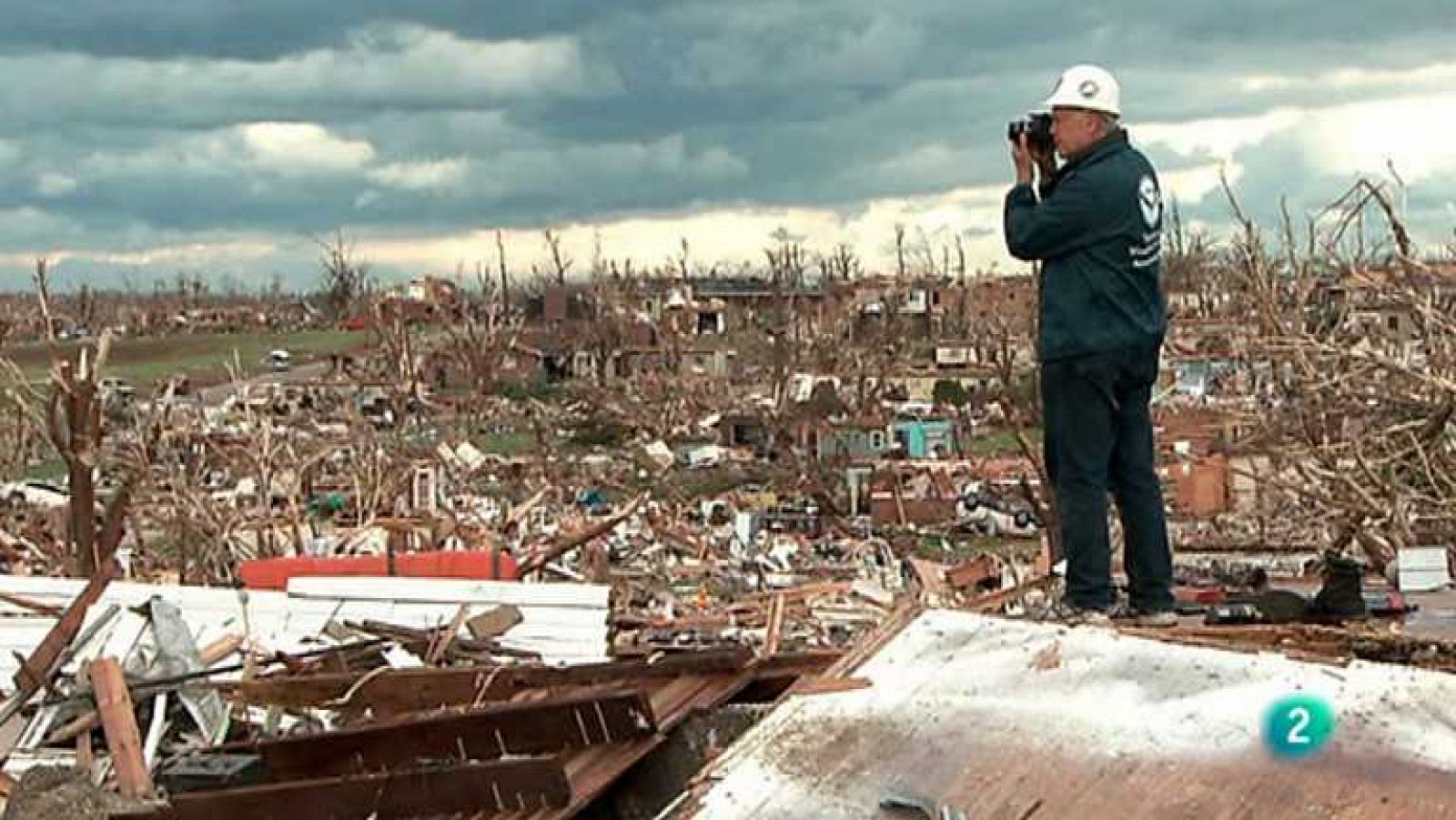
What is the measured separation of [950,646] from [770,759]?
0.83 meters

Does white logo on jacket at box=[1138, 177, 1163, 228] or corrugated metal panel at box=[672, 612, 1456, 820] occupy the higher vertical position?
white logo on jacket at box=[1138, 177, 1163, 228]

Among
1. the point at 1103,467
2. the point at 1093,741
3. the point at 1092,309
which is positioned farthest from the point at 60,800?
the point at 1092,309

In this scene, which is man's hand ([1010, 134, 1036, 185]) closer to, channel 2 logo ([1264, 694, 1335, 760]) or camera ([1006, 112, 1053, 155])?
camera ([1006, 112, 1053, 155])

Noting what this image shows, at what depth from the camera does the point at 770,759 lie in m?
4.64

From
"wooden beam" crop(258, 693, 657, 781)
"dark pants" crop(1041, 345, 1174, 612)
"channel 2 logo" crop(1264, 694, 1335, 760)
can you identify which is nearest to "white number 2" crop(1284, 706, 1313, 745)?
"channel 2 logo" crop(1264, 694, 1335, 760)

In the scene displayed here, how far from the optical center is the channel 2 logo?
4.43 m

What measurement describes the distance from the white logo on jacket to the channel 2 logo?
1952mm

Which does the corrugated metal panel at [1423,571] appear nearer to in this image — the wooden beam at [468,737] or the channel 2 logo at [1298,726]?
the channel 2 logo at [1298,726]

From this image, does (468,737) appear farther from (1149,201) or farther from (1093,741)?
(1149,201)

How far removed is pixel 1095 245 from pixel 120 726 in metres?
3.47

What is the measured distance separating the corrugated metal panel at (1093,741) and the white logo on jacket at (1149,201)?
155cm

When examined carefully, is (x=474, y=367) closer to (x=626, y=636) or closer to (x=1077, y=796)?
(x=626, y=636)

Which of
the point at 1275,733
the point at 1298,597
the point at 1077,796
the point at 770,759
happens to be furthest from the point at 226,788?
the point at 1298,597

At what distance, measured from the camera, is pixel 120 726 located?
19.7 feet
